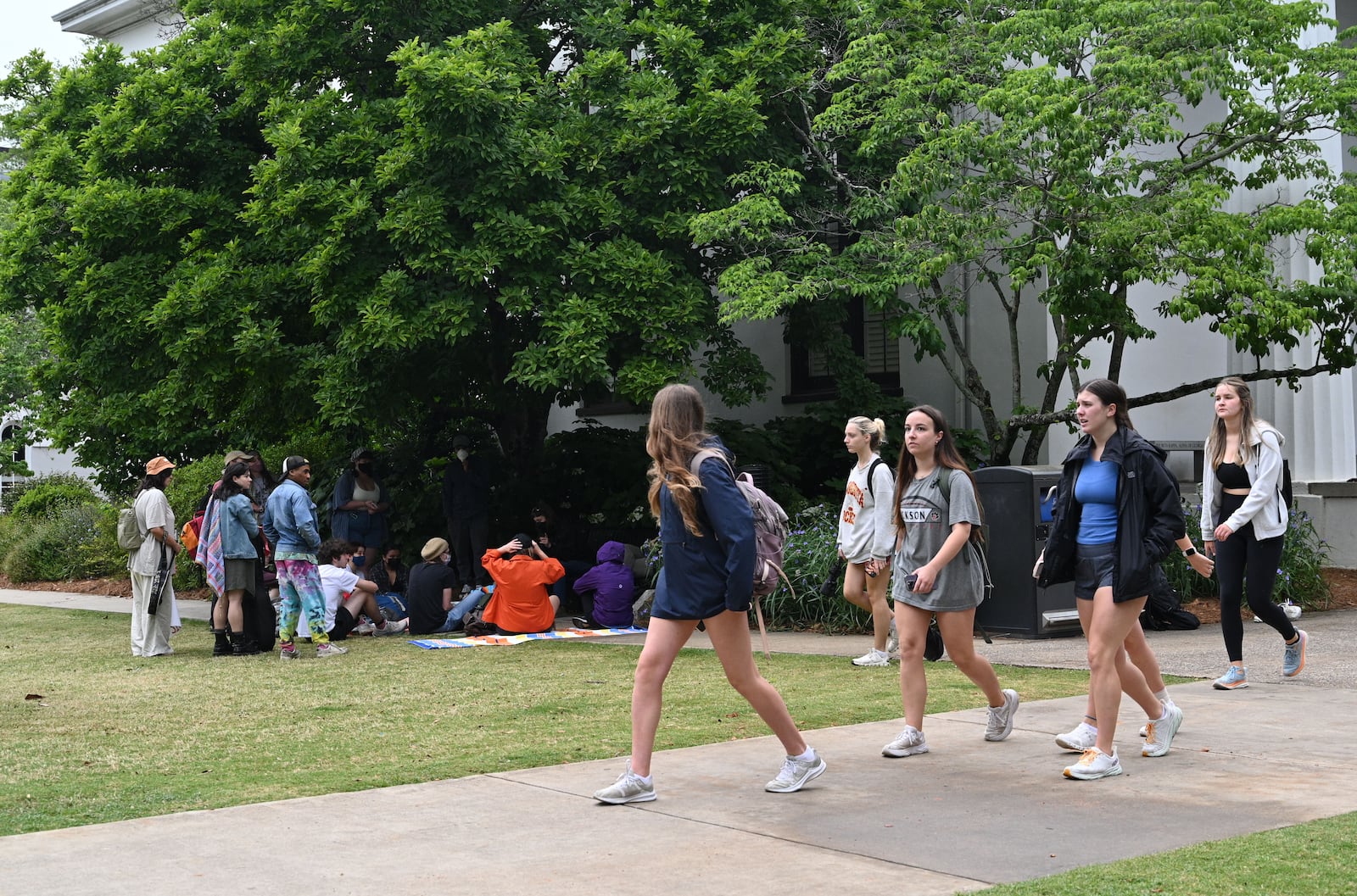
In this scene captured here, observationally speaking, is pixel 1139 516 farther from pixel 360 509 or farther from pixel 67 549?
pixel 67 549

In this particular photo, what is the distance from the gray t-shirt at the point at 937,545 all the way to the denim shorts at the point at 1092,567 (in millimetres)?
536

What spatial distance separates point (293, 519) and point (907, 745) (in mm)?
7042

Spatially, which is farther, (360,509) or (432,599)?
(360,509)

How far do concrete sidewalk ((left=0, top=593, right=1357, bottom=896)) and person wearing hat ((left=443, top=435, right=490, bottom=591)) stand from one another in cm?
1014

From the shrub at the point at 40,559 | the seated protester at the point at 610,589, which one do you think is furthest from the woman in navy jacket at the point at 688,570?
the shrub at the point at 40,559

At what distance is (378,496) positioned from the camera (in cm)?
1717

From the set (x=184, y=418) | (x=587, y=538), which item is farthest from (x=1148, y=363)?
(x=184, y=418)

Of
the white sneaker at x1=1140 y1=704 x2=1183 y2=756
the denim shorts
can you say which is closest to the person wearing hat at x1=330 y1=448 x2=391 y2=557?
the white sneaker at x1=1140 y1=704 x2=1183 y2=756

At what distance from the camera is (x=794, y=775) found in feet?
21.0

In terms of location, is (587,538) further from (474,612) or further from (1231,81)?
(1231,81)

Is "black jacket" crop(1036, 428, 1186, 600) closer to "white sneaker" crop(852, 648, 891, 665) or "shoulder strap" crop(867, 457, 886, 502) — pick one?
"shoulder strap" crop(867, 457, 886, 502)

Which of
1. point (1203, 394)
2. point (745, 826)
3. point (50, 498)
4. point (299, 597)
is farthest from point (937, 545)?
point (50, 498)

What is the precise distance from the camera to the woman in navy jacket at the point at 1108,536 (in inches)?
249

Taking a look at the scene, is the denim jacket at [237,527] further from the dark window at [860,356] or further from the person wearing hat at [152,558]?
the dark window at [860,356]
